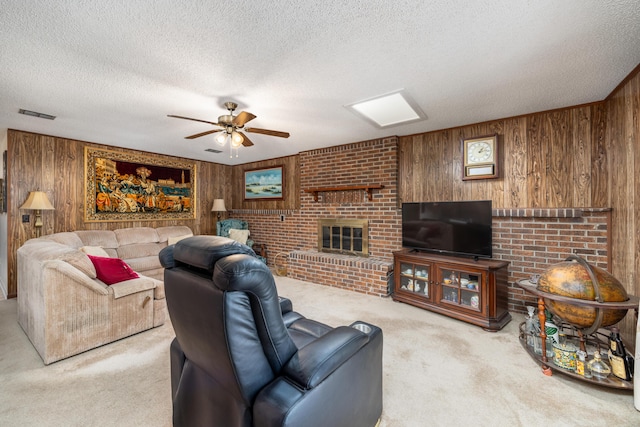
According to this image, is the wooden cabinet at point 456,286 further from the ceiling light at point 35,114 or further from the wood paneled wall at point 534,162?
the ceiling light at point 35,114

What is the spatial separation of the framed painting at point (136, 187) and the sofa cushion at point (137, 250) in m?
0.57

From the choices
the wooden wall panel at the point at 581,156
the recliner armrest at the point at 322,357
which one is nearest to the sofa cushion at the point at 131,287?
the recliner armrest at the point at 322,357

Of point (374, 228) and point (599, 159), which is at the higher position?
point (599, 159)

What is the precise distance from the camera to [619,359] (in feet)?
6.06

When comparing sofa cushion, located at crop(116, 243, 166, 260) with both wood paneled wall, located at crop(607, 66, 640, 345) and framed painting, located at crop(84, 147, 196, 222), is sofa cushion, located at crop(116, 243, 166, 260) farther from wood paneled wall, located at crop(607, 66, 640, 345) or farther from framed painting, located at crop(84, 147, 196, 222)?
wood paneled wall, located at crop(607, 66, 640, 345)

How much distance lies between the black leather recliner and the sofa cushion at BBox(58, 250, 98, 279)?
162 cm

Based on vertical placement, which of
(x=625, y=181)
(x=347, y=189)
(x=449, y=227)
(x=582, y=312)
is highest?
(x=347, y=189)

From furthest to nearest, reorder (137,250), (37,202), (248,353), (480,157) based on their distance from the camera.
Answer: (137,250), (37,202), (480,157), (248,353)

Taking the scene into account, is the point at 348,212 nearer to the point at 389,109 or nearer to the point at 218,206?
the point at 389,109

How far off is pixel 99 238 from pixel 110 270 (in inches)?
85.4

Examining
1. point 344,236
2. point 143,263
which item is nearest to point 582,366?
point 344,236

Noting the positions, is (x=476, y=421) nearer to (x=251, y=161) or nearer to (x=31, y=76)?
(x=31, y=76)

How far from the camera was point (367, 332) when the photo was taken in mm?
1456

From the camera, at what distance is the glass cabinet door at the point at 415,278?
3.29 metres
